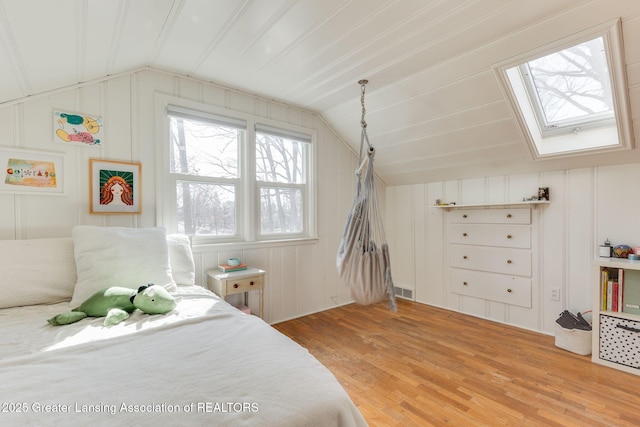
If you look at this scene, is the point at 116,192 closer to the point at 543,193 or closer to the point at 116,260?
the point at 116,260

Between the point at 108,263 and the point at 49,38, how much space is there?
114 centimetres

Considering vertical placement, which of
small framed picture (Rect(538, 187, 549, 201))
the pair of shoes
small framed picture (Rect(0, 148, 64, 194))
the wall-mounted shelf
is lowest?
the pair of shoes

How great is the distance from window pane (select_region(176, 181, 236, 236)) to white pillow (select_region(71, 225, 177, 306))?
63 cm

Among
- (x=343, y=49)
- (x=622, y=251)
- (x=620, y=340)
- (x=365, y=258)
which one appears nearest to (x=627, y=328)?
(x=620, y=340)

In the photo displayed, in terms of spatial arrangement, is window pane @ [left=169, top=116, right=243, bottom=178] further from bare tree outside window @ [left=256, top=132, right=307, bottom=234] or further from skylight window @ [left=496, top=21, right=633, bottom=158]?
skylight window @ [left=496, top=21, right=633, bottom=158]

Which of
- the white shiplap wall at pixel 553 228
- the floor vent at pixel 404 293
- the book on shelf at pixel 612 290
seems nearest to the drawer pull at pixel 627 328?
the book on shelf at pixel 612 290

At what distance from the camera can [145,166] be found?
86.0 inches

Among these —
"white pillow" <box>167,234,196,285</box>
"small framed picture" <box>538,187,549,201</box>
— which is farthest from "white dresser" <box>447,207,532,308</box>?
"white pillow" <box>167,234,196,285</box>

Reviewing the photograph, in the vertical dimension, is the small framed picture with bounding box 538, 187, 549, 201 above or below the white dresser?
above

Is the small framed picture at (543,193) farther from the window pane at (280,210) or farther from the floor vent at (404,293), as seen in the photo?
Answer: the window pane at (280,210)

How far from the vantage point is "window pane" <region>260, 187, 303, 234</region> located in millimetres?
2904

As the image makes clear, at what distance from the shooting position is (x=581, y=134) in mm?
2246

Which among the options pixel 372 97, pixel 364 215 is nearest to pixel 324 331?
pixel 364 215

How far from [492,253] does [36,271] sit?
11.7 ft
